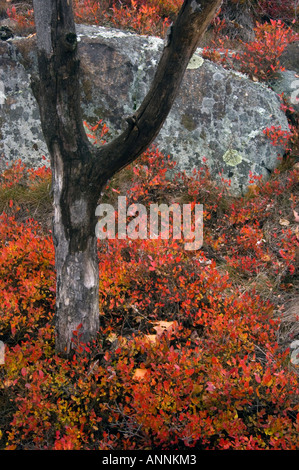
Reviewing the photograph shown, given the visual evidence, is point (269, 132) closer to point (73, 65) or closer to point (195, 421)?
point (73, 65)

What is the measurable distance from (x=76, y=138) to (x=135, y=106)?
3.10 meters

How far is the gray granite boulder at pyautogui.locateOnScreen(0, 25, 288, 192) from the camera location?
5891mm

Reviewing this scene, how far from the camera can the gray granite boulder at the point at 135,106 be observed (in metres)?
5.89

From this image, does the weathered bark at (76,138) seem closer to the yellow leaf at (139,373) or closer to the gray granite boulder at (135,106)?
the yellow leaf at (139,373)

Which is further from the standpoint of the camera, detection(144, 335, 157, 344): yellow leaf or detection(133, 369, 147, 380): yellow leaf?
detection(144, 335, 157, 344): yellow leaf

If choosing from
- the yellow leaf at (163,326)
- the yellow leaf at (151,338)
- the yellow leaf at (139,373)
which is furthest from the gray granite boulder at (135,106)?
the yellow leaf at (139,373)

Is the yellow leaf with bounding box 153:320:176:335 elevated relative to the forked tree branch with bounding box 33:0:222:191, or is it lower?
lower

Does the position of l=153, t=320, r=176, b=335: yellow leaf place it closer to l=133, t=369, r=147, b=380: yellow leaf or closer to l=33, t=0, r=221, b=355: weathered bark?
l=133, t=369, r=147, b=380: yellow leaf

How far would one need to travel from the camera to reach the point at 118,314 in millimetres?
4109

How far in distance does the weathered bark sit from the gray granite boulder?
2.88m

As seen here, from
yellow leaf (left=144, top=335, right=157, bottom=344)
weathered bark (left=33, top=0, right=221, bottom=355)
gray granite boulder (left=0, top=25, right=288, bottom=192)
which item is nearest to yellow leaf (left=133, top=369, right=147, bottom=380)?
yellow leaf (left=144, top=335, right=157, bottom=344)

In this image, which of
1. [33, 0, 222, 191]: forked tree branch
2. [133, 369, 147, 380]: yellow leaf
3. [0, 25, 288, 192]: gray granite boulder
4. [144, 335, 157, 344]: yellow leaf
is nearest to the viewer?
[33, 0, 222, 191]: forked tree branch

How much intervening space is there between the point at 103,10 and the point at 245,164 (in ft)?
13.9

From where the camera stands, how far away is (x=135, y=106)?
598cm
